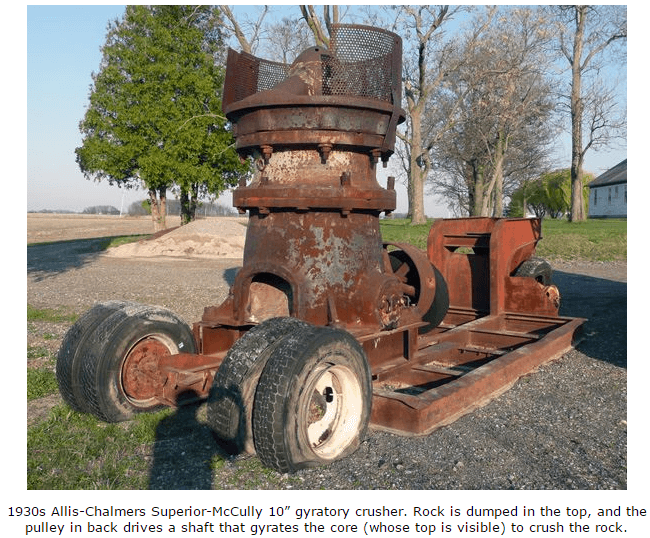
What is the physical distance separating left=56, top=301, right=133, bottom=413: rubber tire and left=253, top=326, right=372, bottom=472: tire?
1.63 meters

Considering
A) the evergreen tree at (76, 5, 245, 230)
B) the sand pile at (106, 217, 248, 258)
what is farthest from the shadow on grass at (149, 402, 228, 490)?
the evergreen tree at (76, 5, 245, 230)

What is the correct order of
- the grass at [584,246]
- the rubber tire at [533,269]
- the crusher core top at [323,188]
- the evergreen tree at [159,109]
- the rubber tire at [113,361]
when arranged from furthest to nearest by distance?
the evergreen tree at [159,109] → the grass at [584,246] → the rubber tire at [533,269] → the crusher core top at [323,188] → the rubber tire at [113,361]

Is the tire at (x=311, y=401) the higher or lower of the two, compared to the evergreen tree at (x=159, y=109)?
lower

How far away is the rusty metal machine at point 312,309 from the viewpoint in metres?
3.75

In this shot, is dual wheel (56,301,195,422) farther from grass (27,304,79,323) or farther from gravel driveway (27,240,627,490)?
grass (27,304,79,323)

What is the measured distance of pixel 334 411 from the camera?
3848mm

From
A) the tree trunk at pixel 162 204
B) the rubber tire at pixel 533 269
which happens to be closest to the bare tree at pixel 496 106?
the tree trunk at pixel 162 204

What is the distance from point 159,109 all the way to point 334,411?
76.5 ft

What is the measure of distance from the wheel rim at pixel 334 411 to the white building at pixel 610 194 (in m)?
Answer: 56.5

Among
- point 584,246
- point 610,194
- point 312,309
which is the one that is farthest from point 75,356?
point 610,194

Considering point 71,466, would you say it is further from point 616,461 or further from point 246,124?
point 616,461

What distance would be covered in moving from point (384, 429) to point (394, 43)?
309cm

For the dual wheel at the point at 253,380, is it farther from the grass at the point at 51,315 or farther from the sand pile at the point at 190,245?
the sand pile at the point at 190,245

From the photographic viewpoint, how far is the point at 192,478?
11.4ft
